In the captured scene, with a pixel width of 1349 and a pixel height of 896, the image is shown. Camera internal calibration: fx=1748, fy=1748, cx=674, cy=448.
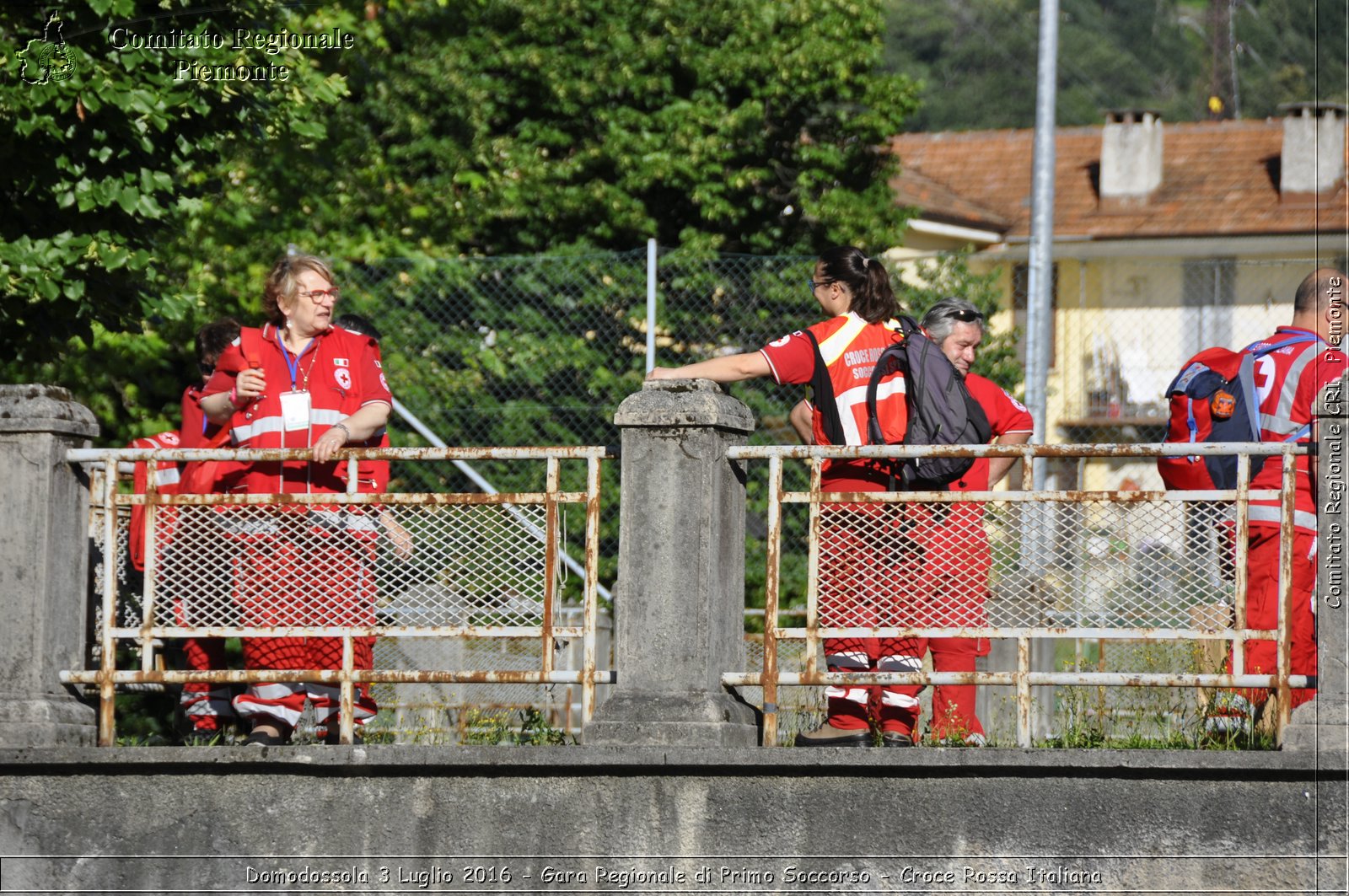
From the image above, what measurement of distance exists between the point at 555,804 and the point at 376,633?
947mm

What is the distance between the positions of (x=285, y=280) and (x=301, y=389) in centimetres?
44

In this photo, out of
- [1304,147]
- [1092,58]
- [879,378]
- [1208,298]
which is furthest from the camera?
[1092,58]

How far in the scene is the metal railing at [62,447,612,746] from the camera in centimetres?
636

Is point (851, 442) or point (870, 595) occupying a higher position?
point (851, 442)

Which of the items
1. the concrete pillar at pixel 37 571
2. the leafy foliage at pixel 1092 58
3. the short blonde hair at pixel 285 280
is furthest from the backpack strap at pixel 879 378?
the leafy foliage at pixel 1092 58

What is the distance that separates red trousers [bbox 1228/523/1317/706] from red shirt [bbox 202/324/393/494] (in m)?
3.37

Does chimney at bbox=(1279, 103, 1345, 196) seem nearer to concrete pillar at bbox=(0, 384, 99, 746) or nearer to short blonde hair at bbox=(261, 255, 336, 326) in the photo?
short blonde hair at bbox=(261, 255, 336, 326)

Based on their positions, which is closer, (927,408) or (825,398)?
(927,408)

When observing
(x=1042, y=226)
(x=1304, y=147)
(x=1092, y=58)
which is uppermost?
(x=1092, y=58)

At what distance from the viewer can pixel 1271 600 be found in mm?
6484

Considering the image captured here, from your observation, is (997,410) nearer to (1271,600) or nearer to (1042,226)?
(1271,600)

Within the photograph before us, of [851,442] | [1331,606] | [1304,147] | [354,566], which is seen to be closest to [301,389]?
[354,566]

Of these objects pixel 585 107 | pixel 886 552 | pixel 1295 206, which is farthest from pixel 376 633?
pixel 1295 206

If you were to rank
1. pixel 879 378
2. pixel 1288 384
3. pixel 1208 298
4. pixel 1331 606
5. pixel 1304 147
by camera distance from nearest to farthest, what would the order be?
pixel 1331 606
pixel 879 378
pixel 1288 384
pixel 1208 298
pixel 1304 147
